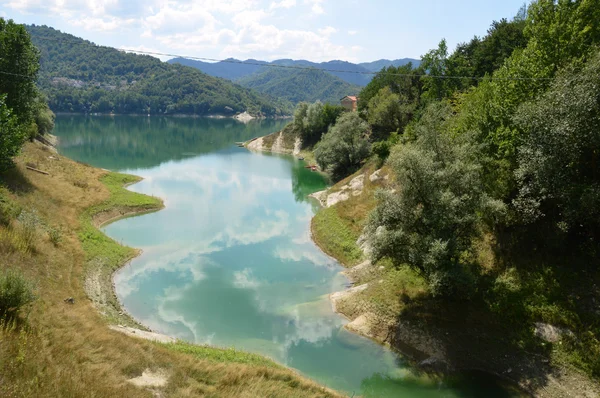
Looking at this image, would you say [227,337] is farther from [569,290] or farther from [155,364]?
[569,290]

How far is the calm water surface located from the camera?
69.3ft

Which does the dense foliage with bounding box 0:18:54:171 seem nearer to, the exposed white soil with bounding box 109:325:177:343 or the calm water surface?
the calm water surface

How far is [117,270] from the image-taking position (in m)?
31.5

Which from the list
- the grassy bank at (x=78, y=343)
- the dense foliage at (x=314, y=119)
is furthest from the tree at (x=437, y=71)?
the grassy bank at (x=78, y=343)

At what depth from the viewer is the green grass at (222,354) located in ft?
61.4

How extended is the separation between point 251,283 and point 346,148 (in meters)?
38.3

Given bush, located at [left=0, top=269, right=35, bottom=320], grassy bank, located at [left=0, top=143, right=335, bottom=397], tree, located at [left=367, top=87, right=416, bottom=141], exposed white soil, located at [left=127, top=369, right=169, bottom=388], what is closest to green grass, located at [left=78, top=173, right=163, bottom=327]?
grassy bank, located at [left=0, top=143, right=335, bottom=397]

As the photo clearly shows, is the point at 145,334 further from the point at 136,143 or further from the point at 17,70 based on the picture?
the point at 136,143

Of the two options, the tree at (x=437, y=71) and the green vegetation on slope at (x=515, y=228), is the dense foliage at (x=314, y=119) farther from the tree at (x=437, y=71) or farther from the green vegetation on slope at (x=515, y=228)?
the green vegetation on slope at (x=515, y=228)

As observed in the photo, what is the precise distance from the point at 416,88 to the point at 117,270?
56723mm

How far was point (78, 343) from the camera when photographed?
47.1 ft

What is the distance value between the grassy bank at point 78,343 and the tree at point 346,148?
3758 cm

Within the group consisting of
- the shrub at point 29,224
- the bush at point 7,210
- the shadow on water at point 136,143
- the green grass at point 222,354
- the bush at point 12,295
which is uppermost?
the bush at point 12,295

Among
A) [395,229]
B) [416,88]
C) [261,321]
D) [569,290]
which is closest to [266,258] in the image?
[261,321]
